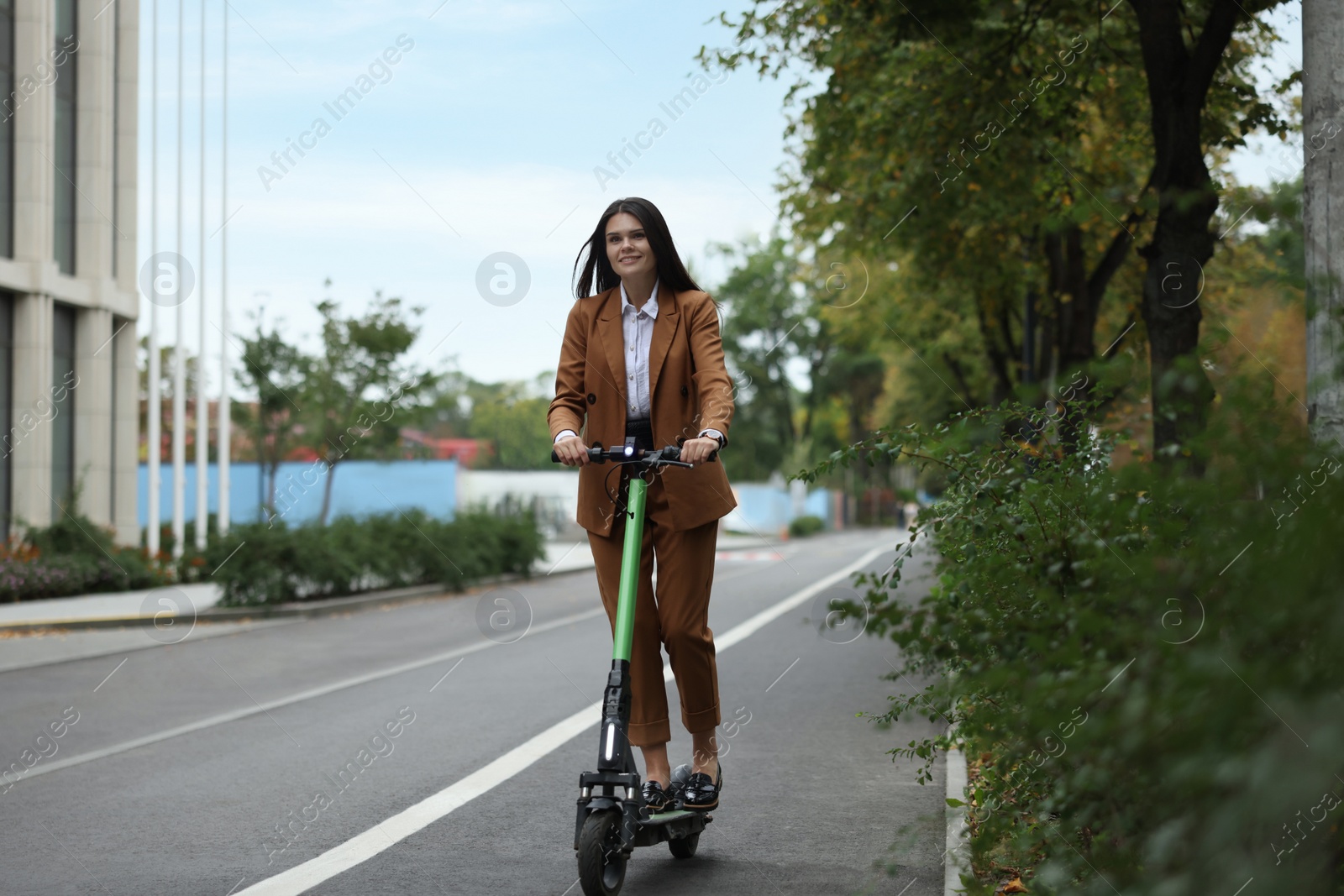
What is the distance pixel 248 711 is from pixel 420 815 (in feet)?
11.5

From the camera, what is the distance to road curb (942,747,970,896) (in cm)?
369

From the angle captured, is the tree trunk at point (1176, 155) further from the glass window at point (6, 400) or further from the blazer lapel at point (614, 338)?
the glass window at point (6, 400)

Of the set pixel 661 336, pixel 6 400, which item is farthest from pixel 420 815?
pixel 6 400

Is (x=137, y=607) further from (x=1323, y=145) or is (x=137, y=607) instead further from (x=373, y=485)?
Answer: (x=373, y=485)

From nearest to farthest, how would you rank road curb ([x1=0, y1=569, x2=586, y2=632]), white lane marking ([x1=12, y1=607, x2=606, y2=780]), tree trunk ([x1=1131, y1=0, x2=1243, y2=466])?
white lane marking ([x1=12, y1=607, x2=606, y2=780]) < tree trunk ([x1=1131, y1=0, x2=1243, y2=466]) < road curb ([x1=0, y1=569, x2=586, y2=632])

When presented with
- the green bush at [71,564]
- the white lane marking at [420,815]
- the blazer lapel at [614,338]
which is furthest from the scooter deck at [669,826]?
the green bush at [71,564]

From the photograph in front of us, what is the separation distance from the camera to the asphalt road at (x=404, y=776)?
4348mm

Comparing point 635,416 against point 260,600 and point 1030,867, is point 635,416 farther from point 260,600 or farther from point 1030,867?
point 260,600

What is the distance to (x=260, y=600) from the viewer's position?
1680 centimetres

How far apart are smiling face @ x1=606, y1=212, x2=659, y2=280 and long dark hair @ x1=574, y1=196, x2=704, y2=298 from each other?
0.02 meters

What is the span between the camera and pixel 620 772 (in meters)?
3.76

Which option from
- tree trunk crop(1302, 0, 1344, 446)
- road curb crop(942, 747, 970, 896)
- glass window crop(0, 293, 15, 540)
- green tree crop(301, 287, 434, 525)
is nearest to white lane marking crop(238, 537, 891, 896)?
road curb crop(942, 747, 970, 896)

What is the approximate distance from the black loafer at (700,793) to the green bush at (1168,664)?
98cm

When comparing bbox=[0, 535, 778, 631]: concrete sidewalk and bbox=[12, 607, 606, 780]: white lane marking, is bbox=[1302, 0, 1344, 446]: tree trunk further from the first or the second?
bbox=[0, 535, 778, 631]: concrete sidewalk
